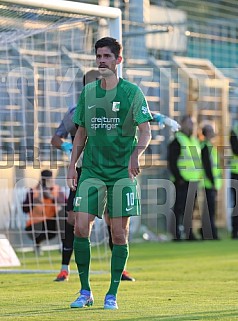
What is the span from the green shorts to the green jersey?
0.05m

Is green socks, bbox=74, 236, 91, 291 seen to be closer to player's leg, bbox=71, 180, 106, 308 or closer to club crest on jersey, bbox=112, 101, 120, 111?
player's leg, bbox=71, 180, 106, 308

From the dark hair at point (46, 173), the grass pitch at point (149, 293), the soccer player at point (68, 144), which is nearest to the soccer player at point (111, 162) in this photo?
the grass pitch at point (149, 293)

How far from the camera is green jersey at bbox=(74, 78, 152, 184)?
744 centimetres

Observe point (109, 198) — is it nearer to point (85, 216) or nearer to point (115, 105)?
point (85, 216)

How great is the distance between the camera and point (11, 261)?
492 inches

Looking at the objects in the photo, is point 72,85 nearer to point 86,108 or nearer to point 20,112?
point 20,112

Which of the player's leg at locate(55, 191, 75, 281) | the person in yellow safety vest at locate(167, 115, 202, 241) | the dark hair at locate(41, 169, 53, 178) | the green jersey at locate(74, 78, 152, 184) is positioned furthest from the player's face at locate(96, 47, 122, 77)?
the person in yellow safety vest at locate(167, 115, 202, 241)

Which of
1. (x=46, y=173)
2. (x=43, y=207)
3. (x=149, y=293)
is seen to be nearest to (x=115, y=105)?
(x=149, y=293)

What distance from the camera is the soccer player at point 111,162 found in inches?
292

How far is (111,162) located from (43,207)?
20.9 feet

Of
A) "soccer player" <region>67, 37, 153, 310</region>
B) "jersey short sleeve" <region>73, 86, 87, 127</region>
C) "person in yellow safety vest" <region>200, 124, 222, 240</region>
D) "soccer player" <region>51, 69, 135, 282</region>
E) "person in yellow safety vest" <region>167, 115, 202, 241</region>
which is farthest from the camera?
"person in yellow safety vest" <region>200, 124, 222, 240</region>

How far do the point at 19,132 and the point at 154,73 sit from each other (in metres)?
6.04

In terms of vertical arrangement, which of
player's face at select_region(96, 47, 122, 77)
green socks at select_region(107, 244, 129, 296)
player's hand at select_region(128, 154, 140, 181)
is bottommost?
green socks at select_region(107, 244, 129, 296)

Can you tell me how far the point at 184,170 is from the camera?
18000 millimetres
